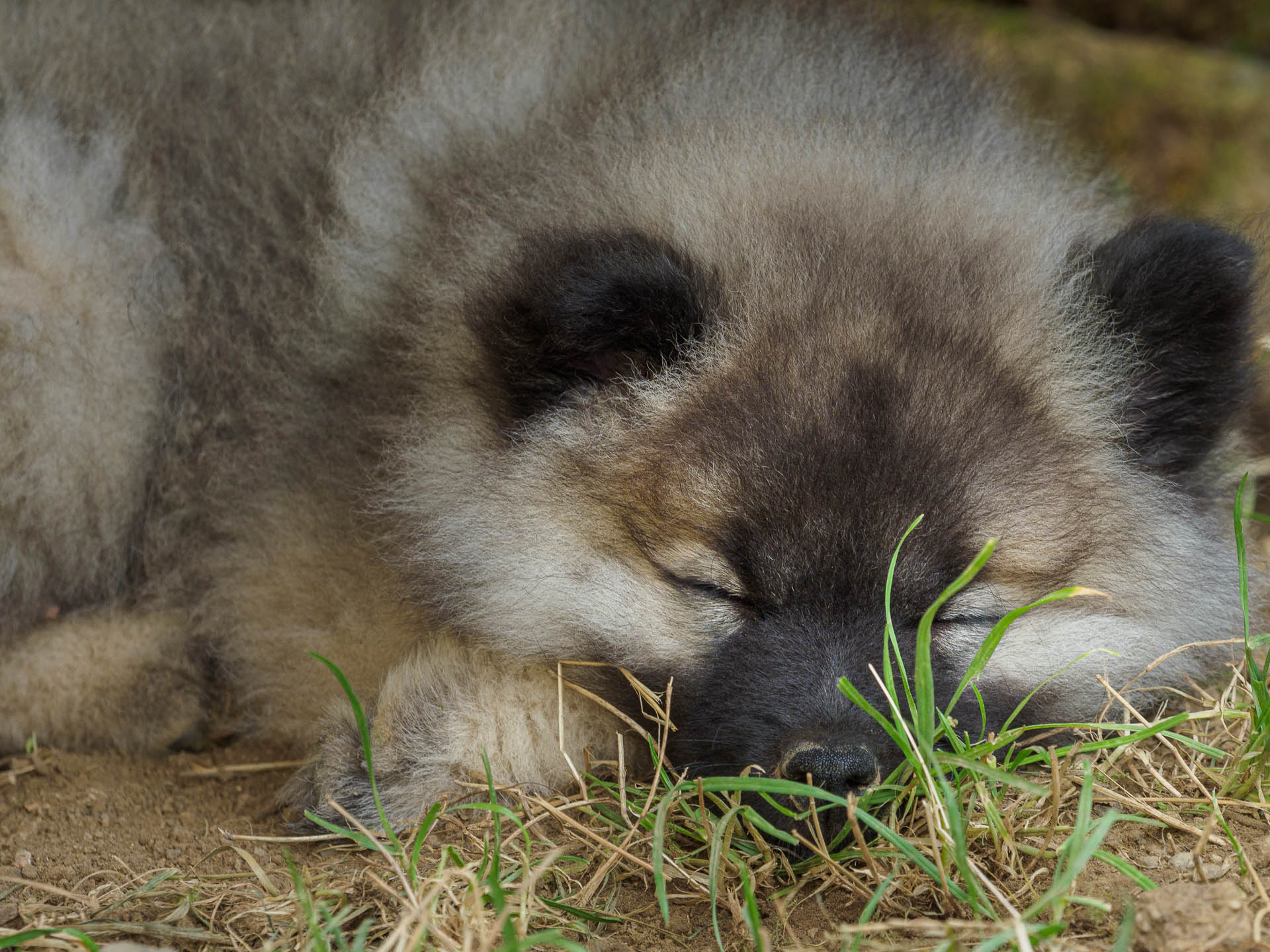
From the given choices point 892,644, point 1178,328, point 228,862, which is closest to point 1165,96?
point 1178,328

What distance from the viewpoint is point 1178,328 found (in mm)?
2379

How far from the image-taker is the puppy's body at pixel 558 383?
2213 millimetres

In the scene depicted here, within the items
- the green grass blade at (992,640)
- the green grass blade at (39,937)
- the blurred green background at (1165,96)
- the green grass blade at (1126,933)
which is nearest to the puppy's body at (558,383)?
the green grass blade at (992,640)

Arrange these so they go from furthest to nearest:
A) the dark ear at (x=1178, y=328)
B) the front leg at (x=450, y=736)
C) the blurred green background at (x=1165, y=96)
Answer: the blurred green background at (x=1165, y=96) < the front leg at (x=450, y=736) < the dark ear at (x=1178, y=328)

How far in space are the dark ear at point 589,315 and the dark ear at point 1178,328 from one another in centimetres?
83

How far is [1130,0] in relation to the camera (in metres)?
5.57

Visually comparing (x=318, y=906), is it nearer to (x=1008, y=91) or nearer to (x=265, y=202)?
(x=265, y=202)

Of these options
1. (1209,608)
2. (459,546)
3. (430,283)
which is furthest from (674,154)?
(1209,608)

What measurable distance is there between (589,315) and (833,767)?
3.00ft

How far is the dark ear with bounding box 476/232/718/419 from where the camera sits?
86.8 inches

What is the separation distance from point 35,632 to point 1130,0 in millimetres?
5287

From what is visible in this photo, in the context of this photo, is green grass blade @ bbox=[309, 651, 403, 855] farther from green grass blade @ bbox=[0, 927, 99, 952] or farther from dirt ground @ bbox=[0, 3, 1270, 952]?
green grass blade @ bbox=[0, 927, 99, 952]

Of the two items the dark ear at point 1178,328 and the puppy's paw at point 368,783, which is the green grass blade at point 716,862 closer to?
the puppy's paw at point 368,783

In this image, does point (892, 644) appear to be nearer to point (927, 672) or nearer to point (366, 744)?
point (927, 672)
